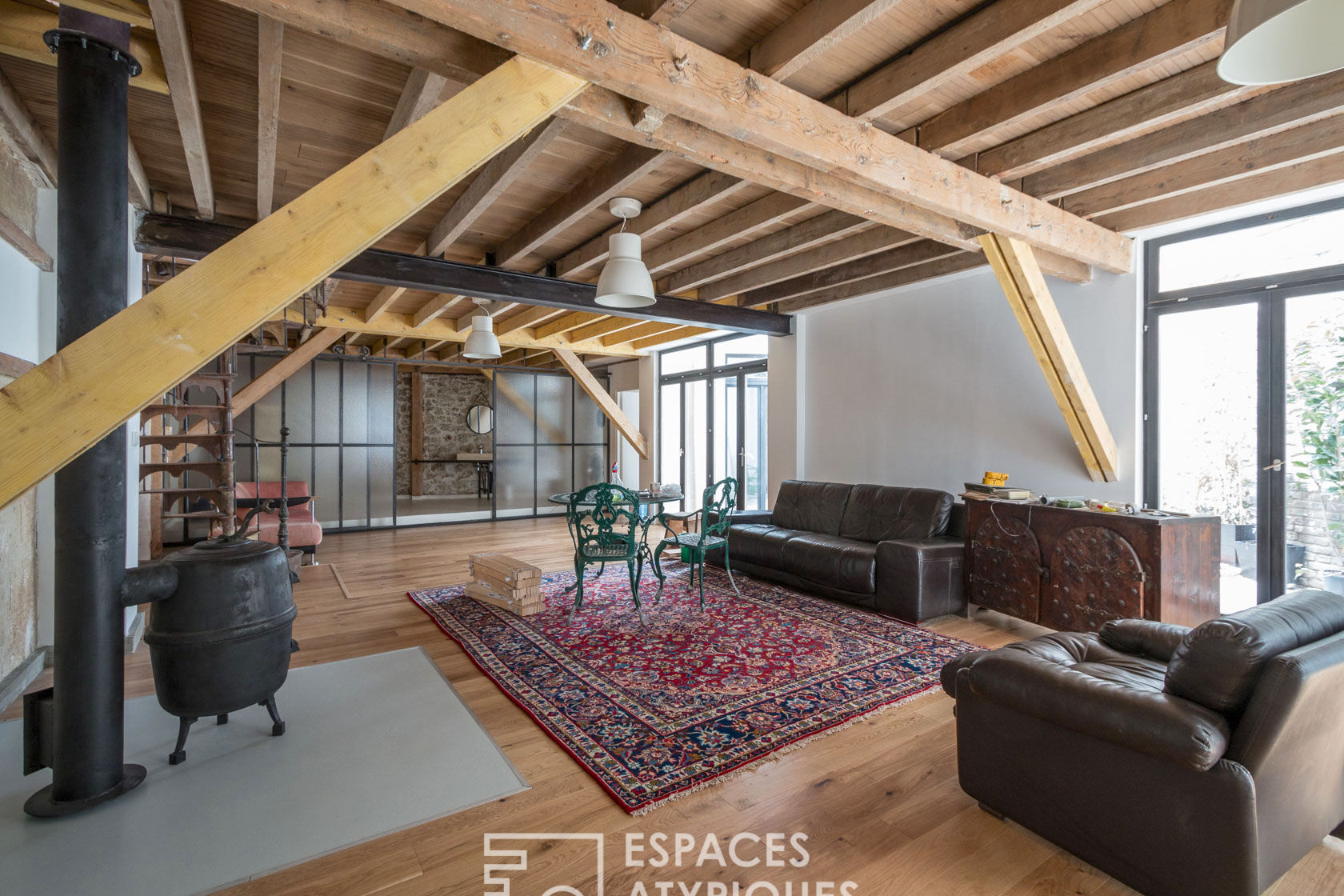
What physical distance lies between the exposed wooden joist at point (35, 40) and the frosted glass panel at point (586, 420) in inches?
315

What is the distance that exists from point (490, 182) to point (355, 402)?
622cm

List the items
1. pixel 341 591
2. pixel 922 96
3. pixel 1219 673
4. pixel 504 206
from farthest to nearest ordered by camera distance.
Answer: pixel 341 591, pixel 504 206, pixel 922 96, pixel 1219 673

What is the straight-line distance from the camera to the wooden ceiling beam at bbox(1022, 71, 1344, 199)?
2.58 m

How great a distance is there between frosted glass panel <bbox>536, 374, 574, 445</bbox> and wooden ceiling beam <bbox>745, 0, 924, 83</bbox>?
8.05 m

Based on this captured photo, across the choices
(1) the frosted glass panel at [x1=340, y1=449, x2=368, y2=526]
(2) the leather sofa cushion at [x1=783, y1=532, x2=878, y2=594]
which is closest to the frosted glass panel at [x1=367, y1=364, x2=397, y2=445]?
(1) the frosted glass panel at [x1=340, y1=449, x2=368, y2=526]

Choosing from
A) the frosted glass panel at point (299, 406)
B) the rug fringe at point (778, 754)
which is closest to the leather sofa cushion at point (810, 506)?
the rug fringe at point (778, 754)

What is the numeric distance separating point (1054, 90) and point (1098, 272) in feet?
7.76

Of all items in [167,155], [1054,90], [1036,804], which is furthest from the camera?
[167,155]

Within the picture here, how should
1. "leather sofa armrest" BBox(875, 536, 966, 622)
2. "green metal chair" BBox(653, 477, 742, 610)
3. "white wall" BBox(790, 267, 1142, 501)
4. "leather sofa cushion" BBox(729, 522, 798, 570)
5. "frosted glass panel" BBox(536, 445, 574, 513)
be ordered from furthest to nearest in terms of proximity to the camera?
1. "frosted glass panel" BBox(536, 445, 574, 513)
2. "leather sofa cushion" BBox(729, 522, 798, 570)
3. "green metal chair" BBox(653, 477, 742, 610)
4. "white wall" BBox(790, 267, 1142, 501)
5. "leather sofa armrest" BBox(875, 536, 966, 622)

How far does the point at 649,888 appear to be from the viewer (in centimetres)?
178

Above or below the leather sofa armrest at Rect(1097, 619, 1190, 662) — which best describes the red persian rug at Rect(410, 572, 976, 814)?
below

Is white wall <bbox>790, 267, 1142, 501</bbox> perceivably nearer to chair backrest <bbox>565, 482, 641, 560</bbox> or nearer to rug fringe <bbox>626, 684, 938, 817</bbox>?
rug fringe <bbox>626, 684, 938, 817</bbox>

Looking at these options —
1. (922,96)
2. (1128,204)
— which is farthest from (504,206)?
(1128,204)

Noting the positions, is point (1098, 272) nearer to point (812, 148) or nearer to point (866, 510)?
point (866, 510)
